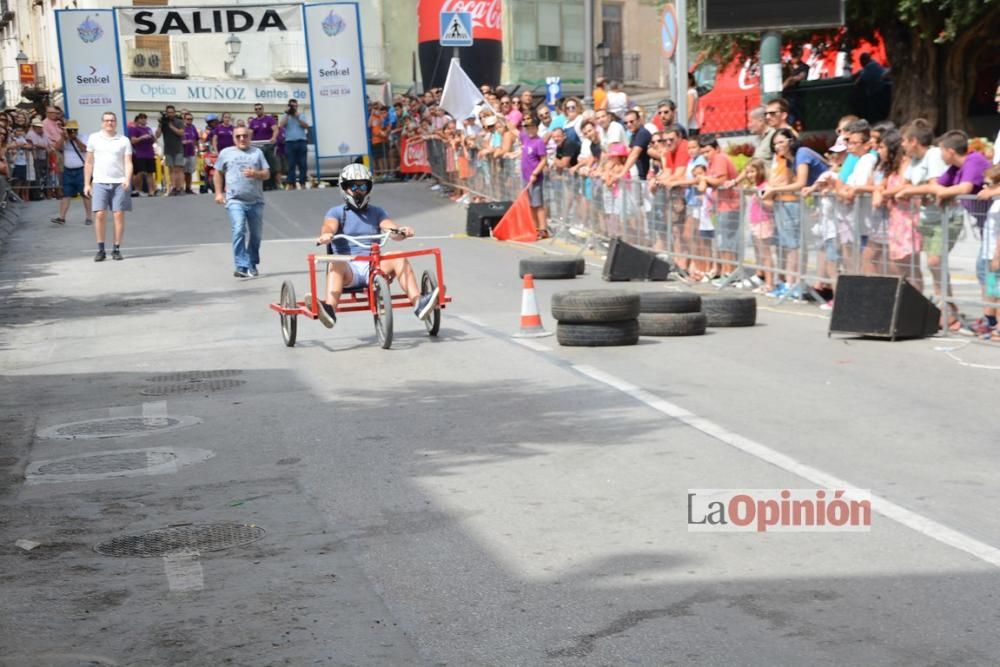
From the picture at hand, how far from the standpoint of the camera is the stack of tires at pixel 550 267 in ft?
62.0

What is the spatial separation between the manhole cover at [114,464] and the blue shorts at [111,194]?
12.7m

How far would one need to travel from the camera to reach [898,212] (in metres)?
13.9

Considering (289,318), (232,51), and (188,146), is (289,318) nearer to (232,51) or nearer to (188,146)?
(188,146)

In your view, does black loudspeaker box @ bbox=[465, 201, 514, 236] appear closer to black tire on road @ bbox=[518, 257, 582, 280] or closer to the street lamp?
black tire on road @ bbox=[518, 257, 582, 280]

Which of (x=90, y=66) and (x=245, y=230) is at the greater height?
(x=90, y=66)

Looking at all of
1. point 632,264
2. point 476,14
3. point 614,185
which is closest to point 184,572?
point 632,264

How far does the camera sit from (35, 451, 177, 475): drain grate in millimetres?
8844

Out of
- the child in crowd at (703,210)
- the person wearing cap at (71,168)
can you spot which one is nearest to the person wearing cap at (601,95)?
the person wearing cap at (71,168)

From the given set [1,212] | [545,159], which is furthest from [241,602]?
[1,212]

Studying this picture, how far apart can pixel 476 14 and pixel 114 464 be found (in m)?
44.1

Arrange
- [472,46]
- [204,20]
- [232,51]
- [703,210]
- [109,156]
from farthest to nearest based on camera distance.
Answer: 1. [232,51]
2. [472,46]
3. [204,20]
4. [109,156]
5. [703,210]

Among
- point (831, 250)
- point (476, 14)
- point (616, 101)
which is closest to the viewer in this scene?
point (831, 250)

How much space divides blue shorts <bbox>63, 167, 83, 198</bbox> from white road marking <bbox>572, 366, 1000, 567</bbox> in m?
18.5

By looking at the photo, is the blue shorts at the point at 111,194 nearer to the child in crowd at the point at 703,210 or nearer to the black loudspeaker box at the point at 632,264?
the black loudspeaker box at the point at 632,264
